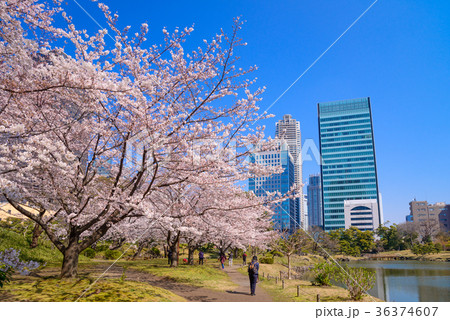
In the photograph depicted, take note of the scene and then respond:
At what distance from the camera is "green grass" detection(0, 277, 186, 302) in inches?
305

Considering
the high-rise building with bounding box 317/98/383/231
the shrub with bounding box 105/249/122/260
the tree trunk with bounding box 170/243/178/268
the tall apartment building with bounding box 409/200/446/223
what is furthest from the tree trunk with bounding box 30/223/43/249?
the tall apartment building with bounding box 409/200/446/223

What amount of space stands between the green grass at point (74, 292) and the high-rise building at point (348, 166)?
115 meters

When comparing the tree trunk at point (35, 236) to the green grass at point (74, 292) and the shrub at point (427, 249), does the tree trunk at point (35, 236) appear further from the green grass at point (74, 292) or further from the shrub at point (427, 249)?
the shrub at point (427, 249)

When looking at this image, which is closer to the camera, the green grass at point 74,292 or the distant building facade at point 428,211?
the green grass at point 74,292

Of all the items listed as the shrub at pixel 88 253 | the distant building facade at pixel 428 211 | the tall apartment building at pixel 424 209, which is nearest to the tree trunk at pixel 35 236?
the shrub at pixel 88 253

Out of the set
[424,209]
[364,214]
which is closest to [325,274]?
A: [364,214]

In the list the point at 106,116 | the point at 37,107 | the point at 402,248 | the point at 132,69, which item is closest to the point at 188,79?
the point at 132,69

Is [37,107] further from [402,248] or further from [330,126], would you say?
[330,126]

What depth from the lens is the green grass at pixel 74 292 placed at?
775cm

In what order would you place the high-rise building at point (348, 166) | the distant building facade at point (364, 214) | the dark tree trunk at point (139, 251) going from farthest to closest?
the high-rise building at point (348, 166) < the distant building facade at point (364, 214) < the dark tree trunk at point (139, 251)

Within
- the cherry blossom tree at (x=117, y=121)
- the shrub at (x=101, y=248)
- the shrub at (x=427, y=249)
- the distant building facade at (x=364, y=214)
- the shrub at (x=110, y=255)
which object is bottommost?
the shrub at (x=110, y=255)

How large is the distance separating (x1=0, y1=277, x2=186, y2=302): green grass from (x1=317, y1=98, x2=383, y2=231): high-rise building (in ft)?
378

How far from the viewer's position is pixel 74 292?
814 cm

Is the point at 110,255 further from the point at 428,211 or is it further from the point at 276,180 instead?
the point at 428,211
